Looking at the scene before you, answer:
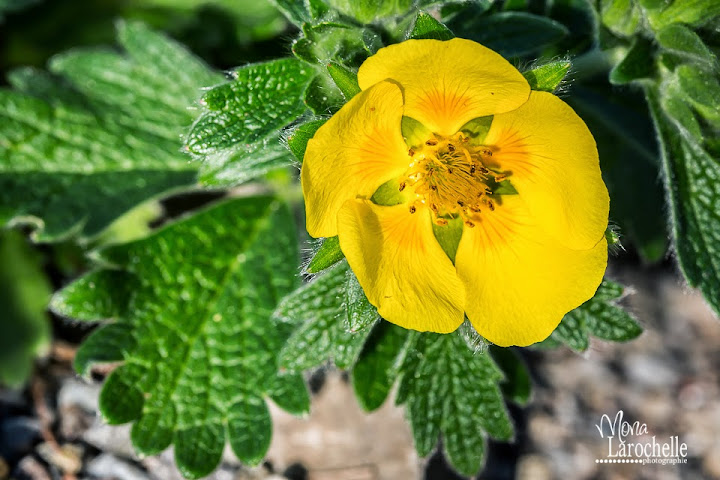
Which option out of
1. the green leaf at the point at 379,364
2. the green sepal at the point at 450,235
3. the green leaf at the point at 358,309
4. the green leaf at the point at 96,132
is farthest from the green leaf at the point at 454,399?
the green leaf at the point at 96,132

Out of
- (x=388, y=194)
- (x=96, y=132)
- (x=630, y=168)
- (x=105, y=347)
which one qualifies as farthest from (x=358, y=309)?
(x=630, y=168)

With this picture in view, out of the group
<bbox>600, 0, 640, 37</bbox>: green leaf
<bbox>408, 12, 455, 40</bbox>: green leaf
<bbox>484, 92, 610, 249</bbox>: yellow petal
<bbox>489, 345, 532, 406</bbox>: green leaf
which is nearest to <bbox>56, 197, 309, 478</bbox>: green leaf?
<bbox>489, 345, 532, 406</bbox>: green leaf

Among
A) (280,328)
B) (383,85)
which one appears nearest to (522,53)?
(383,85)

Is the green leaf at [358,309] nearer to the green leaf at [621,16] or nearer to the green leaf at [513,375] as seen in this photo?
the green leaf at [513,375]

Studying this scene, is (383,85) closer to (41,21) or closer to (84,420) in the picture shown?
(84,420)

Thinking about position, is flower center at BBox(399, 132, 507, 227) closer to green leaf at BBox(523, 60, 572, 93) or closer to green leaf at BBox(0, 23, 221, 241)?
green leaf at BBox(523, 60, 572, 93)

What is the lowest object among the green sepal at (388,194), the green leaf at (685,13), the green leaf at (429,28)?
the green sepal at (388,194)
